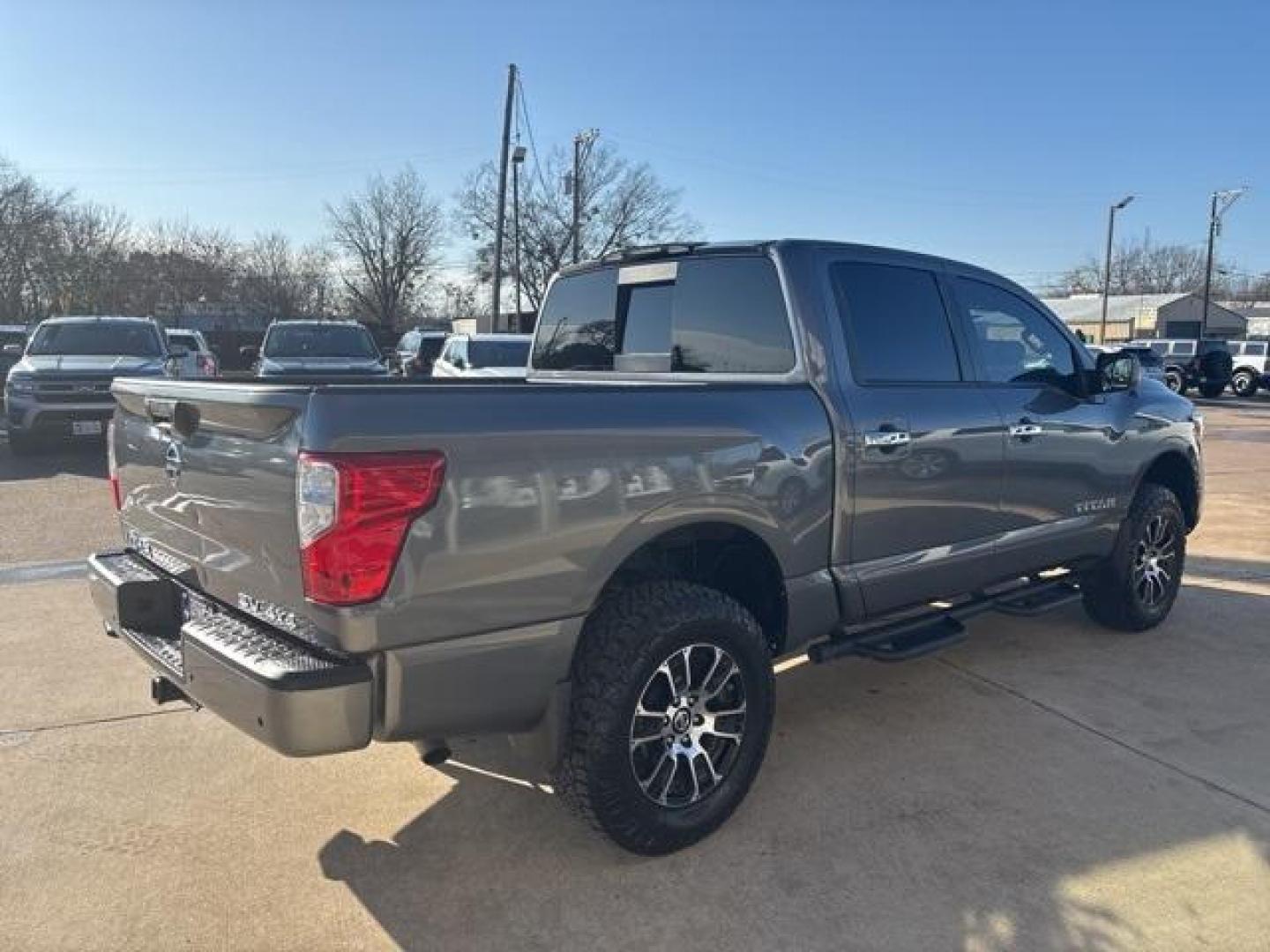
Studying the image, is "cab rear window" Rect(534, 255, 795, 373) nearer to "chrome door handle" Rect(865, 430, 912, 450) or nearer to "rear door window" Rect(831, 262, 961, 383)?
"rear door window" Rect(831, 262, 961, 383)

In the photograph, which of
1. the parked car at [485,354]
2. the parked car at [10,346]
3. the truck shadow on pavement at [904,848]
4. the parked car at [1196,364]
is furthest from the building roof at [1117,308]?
the truck shadow on pavement at [904,848]

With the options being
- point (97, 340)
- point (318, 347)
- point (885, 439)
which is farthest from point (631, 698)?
point (318, 347)

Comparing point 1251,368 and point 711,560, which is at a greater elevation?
point 1251,368

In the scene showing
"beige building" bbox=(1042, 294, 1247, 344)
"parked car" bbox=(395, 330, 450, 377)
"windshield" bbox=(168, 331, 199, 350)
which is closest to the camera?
"windshield" bbox=(168, 331, 199, 350)

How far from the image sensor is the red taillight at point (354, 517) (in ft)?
7.61

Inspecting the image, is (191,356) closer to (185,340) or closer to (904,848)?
(185,340)

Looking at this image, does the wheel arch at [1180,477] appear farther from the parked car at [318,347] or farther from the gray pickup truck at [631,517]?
the parked car at [318,347]

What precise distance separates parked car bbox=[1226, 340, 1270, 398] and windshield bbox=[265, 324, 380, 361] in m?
31.4

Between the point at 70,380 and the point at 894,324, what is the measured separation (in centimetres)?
1091

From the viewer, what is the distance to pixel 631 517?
2.83 metres

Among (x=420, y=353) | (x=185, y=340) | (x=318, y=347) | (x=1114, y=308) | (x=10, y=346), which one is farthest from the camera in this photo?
(x=1114, y=308)

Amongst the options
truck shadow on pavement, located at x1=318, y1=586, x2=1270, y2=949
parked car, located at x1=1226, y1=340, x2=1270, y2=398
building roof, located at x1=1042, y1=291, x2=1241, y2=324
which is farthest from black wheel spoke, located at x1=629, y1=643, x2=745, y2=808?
building roof, located at x1=1042, y1=291, x2=1241, y2=324

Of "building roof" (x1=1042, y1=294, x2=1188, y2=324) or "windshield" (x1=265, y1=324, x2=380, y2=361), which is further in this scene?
"building roof" (x1=1042, y1=294, x2=1188, y2=324)

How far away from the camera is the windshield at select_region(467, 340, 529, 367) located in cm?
1521
